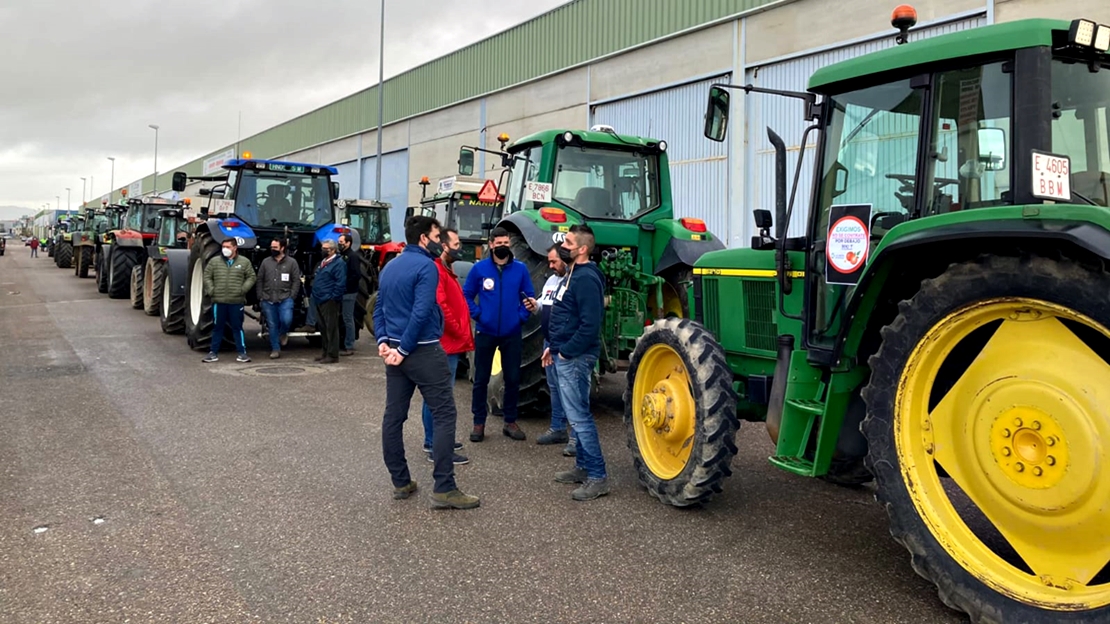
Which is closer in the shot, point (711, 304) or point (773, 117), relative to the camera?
point (711, 304)

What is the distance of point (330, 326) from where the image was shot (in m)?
10.7

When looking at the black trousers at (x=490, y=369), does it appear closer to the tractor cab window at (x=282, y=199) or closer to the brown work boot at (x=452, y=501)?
the brown work boot at (x=452, y=501)

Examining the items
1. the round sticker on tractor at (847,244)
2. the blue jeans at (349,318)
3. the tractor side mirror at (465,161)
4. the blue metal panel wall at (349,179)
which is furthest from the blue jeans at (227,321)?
the blue metal panel wall at (349,179)

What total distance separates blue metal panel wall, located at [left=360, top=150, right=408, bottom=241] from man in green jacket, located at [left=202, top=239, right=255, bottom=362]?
1928 cm

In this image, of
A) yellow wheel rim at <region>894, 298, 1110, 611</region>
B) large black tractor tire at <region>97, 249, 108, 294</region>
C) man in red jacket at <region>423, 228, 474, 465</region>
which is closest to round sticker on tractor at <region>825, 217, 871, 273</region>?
yellow wheel rim at <region>894, 298, 1110, 611</region>

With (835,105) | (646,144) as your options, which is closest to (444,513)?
→ (835,105)

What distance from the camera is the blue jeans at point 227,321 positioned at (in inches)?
415

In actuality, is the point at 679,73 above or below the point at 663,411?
above

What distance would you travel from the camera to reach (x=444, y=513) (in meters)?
4.86

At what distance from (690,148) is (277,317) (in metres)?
9.69

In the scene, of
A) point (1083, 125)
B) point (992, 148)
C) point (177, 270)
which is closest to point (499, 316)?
point (992, 148)

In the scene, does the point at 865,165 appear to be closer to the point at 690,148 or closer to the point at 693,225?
the point at 693,225

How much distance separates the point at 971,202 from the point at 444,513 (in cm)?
325

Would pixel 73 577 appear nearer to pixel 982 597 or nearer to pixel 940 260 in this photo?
pixel 982 597
